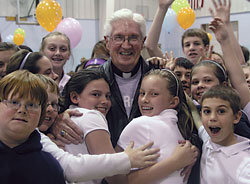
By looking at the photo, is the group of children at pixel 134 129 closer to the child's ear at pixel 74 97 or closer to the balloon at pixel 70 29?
the child's ear at pixel 74 97

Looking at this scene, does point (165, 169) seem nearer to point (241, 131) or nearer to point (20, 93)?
point (241, 131)

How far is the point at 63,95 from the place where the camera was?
7.30 ft

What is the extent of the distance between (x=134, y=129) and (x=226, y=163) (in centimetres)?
58

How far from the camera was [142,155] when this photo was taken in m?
1.80

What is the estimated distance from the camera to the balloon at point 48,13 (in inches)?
228

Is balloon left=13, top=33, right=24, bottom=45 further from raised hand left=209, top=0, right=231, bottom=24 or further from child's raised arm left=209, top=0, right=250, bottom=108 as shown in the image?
child's raised arm left=209, top=0, right=250, bottom=108

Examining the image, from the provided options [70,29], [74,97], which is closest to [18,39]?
[70,29]

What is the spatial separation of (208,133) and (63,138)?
887 mm

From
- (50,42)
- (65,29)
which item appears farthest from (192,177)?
(65,29)

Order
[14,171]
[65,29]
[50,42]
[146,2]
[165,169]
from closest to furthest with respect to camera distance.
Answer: [14,171], [165,169], [50,42], [65,29], [146,2]

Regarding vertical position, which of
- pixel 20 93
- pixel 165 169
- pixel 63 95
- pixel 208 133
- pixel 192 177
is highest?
pixel 20 93

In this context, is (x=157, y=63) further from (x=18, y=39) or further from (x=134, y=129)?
(x=18, y=39)

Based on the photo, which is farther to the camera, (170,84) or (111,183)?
(170,84)

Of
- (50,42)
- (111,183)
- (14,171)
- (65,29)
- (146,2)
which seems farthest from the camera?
(146,2)
